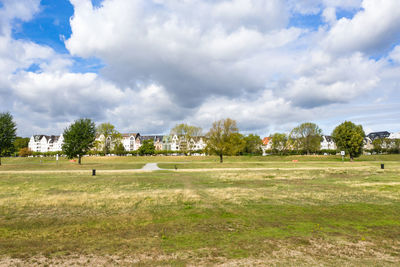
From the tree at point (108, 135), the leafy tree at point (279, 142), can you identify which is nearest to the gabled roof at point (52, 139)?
the tree at point (108, 135)

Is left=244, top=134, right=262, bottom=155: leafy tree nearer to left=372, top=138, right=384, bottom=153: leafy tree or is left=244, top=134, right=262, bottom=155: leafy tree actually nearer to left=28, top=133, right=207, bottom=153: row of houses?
left=372, top=138, right=384, bottom=153: leafy tree

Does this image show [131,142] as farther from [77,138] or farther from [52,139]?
[77,138]

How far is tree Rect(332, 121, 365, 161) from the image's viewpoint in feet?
218

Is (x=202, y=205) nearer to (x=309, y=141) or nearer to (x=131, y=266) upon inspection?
(x=131, y=266)

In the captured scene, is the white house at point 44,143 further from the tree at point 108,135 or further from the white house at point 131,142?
the tree at point 108,135

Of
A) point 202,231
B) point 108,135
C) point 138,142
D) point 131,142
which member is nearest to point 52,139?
point 131,142

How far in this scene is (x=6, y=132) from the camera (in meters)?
56.2

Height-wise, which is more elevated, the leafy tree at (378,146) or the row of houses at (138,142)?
the row of houses at (138,142)

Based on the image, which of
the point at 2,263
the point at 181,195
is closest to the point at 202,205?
the point at 181,195

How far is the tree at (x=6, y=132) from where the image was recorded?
55.4m

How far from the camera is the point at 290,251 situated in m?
7.18

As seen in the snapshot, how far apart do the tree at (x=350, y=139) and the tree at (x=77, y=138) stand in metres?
66.7

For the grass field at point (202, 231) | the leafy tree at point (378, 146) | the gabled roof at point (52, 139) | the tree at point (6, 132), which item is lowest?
the grass field at point (202, 231)

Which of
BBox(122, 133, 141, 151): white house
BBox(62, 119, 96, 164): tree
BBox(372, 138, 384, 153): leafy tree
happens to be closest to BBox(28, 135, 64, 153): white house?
BBox(122, 133, 141, 151): white house
